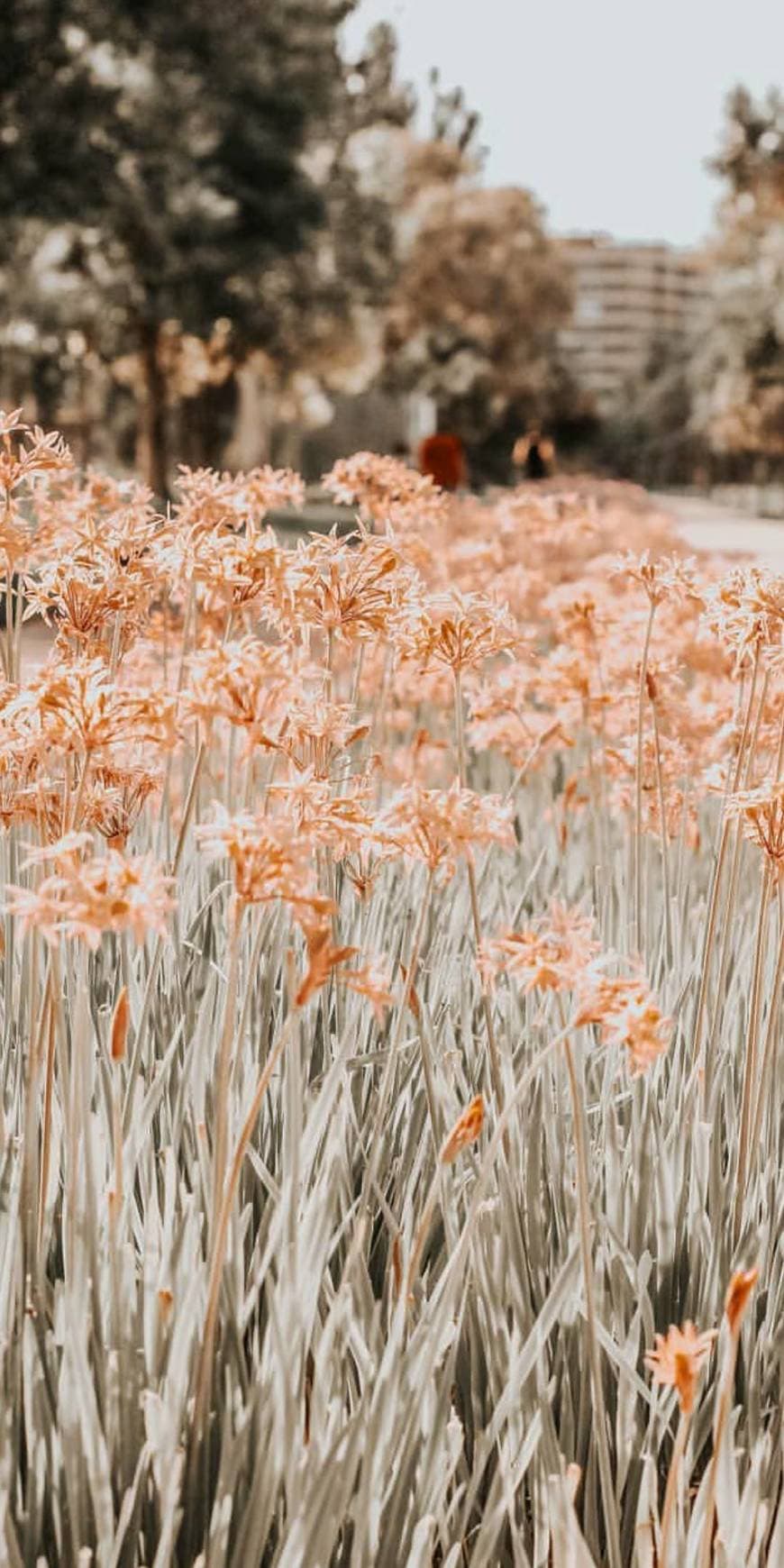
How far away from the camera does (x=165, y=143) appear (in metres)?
20.3

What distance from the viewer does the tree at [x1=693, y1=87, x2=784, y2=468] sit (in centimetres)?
4469

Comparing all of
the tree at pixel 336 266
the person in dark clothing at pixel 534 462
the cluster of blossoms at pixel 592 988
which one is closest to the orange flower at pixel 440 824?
the cluster of blossoms at pixel 592 988

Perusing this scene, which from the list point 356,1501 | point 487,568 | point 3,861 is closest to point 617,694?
point 3,861

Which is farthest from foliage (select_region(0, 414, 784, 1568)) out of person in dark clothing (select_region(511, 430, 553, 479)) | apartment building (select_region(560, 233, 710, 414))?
apartment building (select_region(560, 233, 710, 414))

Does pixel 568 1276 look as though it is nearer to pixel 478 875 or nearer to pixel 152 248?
pixel 478 875

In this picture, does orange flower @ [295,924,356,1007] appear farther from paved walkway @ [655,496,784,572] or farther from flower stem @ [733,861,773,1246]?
paved walkway @ [655,496,784,572]

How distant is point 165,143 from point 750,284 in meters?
29.2

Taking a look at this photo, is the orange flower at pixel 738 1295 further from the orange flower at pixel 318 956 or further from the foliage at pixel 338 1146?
the orange flower at pixel 318 956

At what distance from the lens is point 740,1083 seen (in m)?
2.45

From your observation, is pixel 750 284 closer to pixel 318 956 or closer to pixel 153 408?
pixel 153 408

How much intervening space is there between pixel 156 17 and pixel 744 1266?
19.8 m

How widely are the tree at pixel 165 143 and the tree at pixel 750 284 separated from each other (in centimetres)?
1921

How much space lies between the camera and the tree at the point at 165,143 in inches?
705

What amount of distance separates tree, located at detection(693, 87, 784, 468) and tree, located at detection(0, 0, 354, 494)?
63.0 ft
